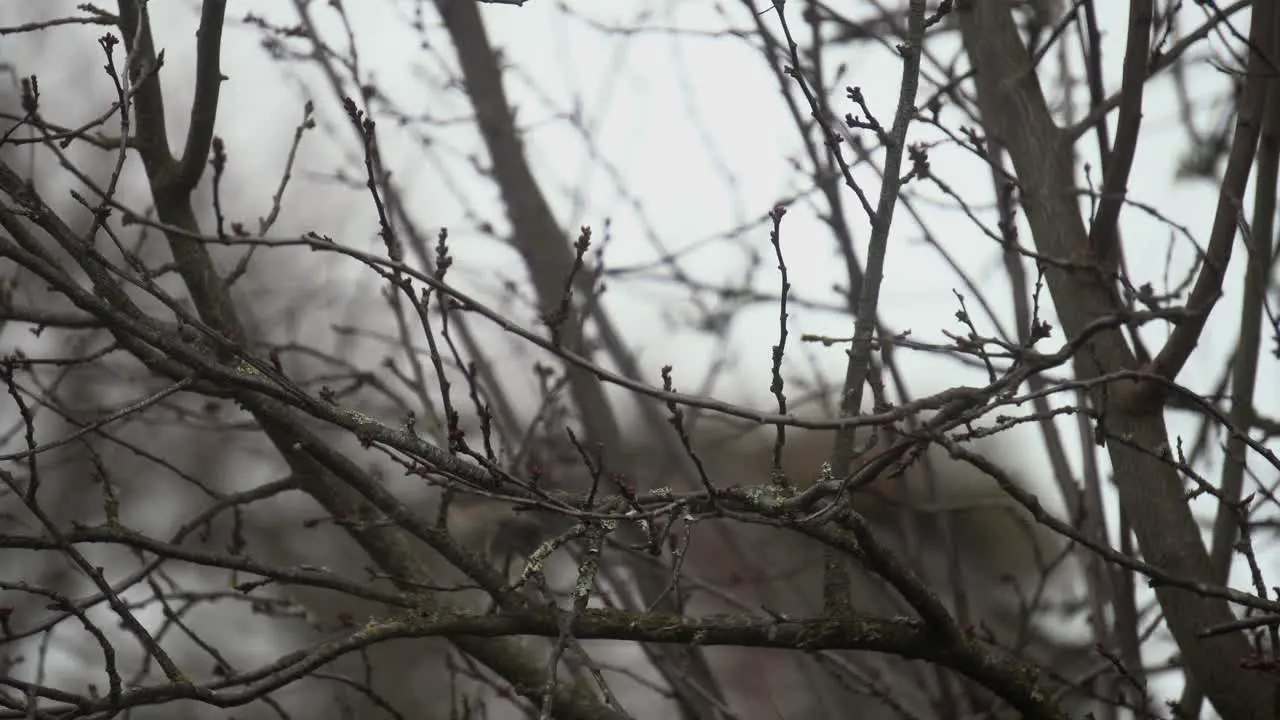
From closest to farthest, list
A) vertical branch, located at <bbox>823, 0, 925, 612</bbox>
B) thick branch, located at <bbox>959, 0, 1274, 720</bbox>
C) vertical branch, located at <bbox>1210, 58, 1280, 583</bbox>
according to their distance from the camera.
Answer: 1. vertical branch, located at <bbox>823, 0, 925, 612</bbox>
2. thick branch, located at <bbox>959, 0, 1274, 720</bbox>
3. vertical branch, located at <bbox>1210, 58, 1280, 583</bbox>

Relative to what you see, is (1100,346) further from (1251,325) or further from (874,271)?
(874,271)

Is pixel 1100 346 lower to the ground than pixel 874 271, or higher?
higher

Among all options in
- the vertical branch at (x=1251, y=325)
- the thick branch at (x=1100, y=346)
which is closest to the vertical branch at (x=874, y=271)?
the thick branch at (x=1100, y=346)

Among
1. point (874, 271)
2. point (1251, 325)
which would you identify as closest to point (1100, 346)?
point (1251, 325)

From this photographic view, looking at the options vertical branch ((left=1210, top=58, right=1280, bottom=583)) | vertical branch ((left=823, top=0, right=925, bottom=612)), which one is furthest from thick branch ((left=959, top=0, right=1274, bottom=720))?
vertical branch ((left=823, top=0, right=925, bottom=612))

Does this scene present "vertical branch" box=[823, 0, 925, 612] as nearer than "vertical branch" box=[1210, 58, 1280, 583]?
Yes

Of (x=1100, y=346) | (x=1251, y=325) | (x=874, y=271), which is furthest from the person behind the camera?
(x=1251, y=325)

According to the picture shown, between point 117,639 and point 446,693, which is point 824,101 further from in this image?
point 117,639

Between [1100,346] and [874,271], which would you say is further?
[1100,346]

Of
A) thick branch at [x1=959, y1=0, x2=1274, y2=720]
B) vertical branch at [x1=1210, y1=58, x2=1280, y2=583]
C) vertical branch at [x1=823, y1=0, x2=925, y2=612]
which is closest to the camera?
vertical branch at [x1=823, y1=0, x2=925, y2=612]

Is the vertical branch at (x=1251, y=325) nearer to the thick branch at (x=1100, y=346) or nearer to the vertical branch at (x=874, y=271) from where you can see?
the thick branch at (x=1100, y=346)

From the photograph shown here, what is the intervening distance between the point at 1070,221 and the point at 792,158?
1055mm

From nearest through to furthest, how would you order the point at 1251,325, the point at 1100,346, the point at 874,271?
1. the point at 874,271
2. the point at 1100,346
3. the point at 1251,325

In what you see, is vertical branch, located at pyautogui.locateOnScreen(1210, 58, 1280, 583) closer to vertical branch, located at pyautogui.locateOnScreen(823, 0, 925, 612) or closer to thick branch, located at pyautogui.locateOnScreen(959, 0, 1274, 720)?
thick branch, located at pyautogui.locateOnScreen(959, 0, 1274, 720)
